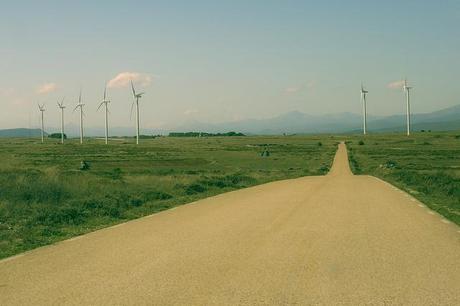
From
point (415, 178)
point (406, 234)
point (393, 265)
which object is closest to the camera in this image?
point (393, 265)

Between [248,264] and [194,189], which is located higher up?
[248,264]

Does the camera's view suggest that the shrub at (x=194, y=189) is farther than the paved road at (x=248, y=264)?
Yes

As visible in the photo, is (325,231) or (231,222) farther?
(231,222)

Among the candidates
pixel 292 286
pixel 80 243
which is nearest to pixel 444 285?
pixel 292 286

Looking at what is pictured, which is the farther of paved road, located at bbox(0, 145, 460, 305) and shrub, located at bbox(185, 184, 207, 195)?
shrub, located at bbox(185, 184, 207, 195)

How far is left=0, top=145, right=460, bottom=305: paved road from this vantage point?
291 inches

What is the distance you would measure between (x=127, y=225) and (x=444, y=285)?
29.0 feet

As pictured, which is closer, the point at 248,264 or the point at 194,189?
the point at 248,264

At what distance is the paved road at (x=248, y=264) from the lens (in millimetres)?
7379

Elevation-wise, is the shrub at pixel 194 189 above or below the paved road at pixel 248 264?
below

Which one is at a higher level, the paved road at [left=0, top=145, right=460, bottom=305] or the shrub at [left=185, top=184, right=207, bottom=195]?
the paved road at [left=0, top=145, right=460, bottom=305]

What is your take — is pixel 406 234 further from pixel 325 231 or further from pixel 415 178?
pixel 415 178

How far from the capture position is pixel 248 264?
30.6 ft

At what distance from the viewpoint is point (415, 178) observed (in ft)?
118
